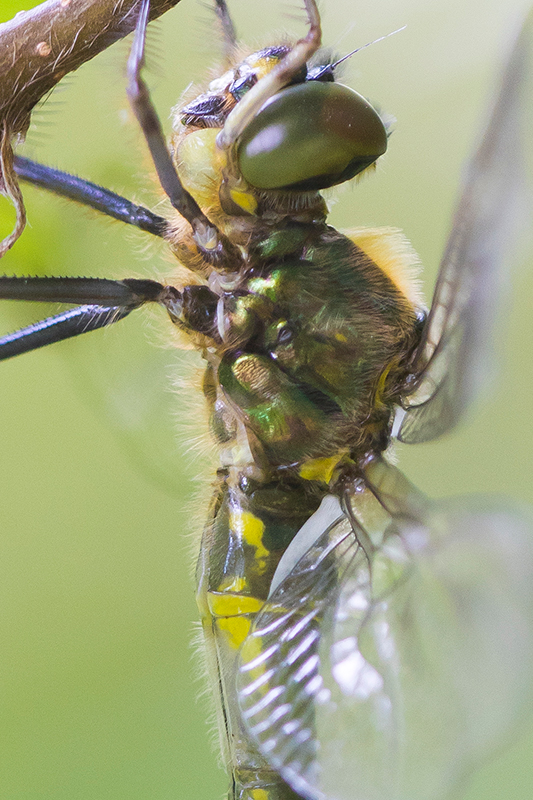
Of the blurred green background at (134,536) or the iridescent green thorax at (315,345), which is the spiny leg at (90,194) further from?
the blurred green background at (134,536)

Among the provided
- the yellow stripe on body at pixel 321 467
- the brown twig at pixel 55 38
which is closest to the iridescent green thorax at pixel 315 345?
the yellow stripe on body at pixel 321 467

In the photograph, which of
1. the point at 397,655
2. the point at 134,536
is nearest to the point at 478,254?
the point at 397,655


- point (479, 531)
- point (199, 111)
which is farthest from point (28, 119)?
point (479, 531)

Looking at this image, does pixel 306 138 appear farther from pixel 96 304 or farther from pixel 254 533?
pixel 254 533

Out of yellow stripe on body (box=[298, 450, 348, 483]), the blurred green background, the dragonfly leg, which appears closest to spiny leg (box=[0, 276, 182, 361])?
the dragonfly leg

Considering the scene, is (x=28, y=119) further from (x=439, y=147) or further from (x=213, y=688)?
(x=439, y=147)

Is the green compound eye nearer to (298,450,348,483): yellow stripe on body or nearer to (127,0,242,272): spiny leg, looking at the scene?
(127,0,242,272): spiny leg
